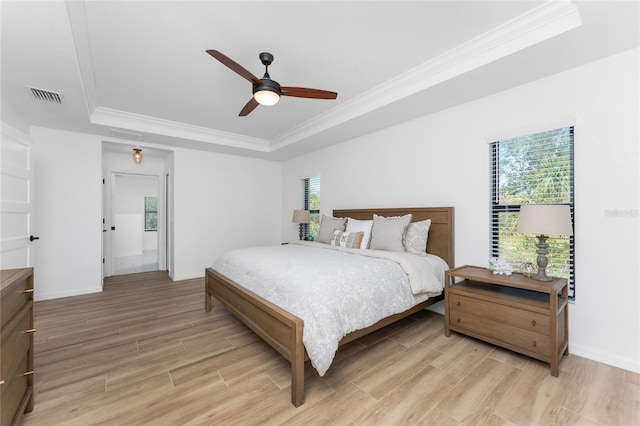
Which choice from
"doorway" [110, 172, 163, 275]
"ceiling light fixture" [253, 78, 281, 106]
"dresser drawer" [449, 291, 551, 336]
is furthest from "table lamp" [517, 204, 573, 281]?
"doorway" [110, 172, 163, 275]

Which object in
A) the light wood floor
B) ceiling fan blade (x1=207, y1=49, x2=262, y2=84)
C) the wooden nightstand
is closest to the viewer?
the light wood floor

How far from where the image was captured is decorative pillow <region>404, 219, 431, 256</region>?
3154 mm

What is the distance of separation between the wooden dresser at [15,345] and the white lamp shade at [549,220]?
3.27 m

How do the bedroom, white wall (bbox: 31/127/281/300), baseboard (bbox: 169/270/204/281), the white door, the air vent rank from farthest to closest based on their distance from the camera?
baseboard (bbox: 169/270/204/281) → white wall (bbox: 31/127/281/300) → the air vent → the white door → the bedroom

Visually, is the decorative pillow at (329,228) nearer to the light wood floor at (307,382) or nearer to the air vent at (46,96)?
the light wood floor at (307,382)

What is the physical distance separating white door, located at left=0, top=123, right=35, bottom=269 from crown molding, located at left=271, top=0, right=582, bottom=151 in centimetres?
357

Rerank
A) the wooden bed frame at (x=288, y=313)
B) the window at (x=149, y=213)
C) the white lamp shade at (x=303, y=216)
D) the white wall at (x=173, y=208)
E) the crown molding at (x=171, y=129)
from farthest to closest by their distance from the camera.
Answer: the window at (x=149, y=213) → the white lamp shade at (x=303, y=216) → the white wall at (x=173, y=208) → the crown molding at (x=171, y=129) → the wooden bed frame at (x=288, y=313)

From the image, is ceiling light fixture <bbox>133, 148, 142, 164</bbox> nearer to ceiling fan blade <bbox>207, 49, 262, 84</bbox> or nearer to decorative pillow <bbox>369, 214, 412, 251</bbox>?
ceiling fan blade <bbox>207, 49, 262, 84</bbox>

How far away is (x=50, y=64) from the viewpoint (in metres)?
2.32

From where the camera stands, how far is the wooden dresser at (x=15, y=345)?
123 cm

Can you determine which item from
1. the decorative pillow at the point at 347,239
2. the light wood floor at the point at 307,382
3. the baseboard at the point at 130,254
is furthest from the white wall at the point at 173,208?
the baseboard at the point at 130,254

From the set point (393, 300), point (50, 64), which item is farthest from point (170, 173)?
point (393, 300)

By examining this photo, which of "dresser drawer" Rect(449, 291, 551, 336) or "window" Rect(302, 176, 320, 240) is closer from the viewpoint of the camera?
"dresser drawer" Rect(449, 291, 551, 336)

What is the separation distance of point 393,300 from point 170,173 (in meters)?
4.81
